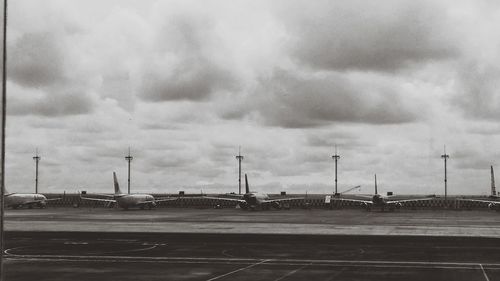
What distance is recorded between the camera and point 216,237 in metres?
50.3

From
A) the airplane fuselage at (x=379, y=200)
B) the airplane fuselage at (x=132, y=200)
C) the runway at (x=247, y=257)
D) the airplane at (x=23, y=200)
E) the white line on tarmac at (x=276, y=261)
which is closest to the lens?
the runway at (x=247, y=257)

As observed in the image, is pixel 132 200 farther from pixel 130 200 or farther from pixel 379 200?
pixel 379 200

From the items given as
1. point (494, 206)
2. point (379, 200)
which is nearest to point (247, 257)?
point (379, 200)

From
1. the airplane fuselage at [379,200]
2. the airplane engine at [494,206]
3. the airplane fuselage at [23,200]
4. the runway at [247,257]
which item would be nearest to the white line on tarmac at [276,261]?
the runway at [247,257]

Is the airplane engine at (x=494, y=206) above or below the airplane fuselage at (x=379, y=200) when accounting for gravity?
below

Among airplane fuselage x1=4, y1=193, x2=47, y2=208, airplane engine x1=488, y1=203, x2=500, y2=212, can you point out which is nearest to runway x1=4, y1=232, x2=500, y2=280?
airplane engine x1=488, y1=203, x2=500, y2=212

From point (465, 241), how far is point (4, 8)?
45034 millimetres

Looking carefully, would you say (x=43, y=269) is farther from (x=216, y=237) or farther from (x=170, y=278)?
(x=216, y=237)

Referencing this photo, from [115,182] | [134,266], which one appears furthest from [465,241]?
[115,182]

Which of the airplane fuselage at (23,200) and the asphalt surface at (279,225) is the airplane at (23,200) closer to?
the airplane fuselage at (23,200)

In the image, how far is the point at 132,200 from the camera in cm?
12850

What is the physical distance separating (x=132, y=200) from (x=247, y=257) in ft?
315

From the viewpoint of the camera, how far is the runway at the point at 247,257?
28734mm

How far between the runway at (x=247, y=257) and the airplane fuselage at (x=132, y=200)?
74.4 metres
